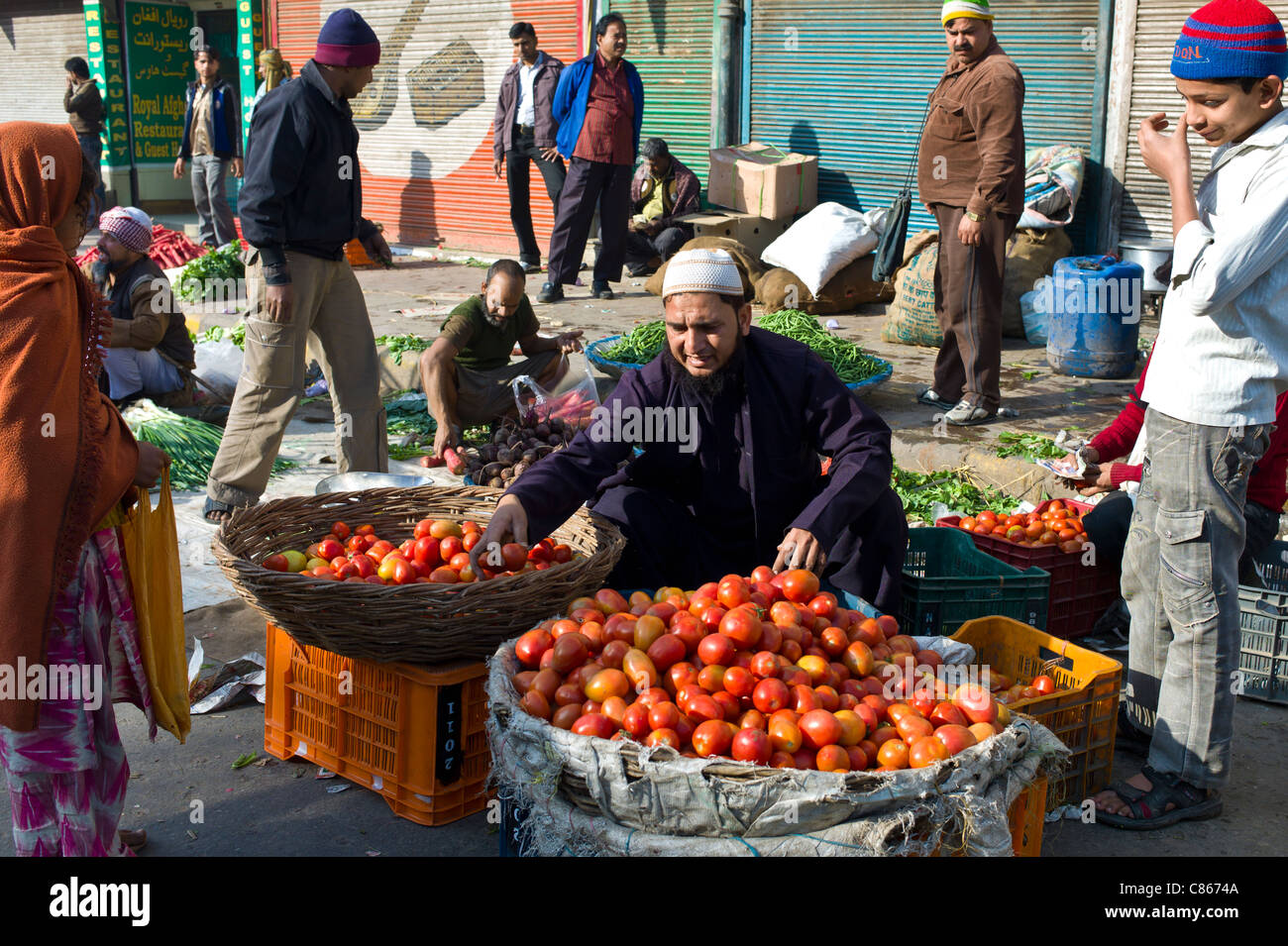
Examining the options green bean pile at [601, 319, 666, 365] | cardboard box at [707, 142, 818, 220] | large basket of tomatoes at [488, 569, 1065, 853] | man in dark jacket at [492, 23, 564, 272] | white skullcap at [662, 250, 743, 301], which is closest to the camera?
large basket of tomatoes at [488, 569, 1065, 853]

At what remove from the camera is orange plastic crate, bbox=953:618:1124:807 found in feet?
10.9

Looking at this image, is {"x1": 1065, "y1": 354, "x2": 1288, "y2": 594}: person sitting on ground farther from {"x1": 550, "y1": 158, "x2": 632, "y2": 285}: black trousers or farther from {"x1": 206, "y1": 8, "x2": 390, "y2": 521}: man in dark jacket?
{"x1": 550, "y1": 158, "x2": 632, "y2": 285}: black trousers

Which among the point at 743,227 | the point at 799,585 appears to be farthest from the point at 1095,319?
the point at 799,585

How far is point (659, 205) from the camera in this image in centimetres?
1195

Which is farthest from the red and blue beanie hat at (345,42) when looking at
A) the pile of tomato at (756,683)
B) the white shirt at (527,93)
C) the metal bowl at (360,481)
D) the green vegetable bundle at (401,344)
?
the white shirt at (527,93)

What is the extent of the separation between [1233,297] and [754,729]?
5.39 feet

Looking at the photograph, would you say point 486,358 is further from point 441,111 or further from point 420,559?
point 441,111

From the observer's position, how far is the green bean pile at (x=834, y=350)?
716 cm

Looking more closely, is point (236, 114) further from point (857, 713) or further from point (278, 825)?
point (857, 713)

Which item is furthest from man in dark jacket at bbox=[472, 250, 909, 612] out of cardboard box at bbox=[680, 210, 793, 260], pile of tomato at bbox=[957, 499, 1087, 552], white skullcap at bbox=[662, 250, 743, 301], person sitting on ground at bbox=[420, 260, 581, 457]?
cardboard box at bbox=[680, 210, 793, 260]

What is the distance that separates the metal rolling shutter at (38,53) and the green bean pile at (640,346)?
1637cm

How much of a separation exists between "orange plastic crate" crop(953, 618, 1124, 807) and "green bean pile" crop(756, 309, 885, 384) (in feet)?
10.9
